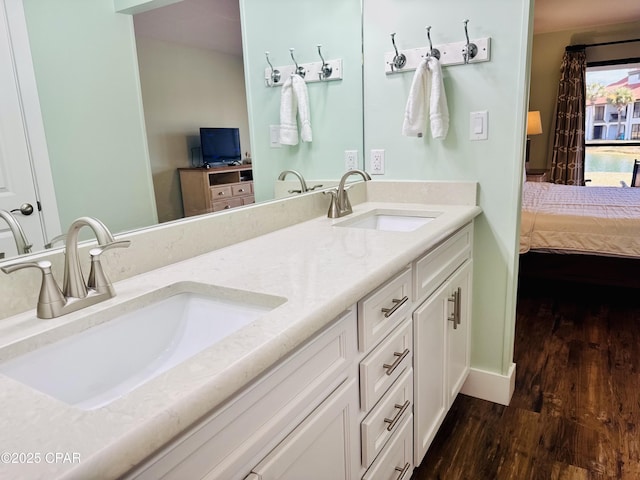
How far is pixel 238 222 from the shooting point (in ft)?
4.84

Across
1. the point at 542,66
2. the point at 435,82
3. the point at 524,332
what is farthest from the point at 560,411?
the point at 542,66

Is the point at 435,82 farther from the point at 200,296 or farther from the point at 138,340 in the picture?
the point at 138,340

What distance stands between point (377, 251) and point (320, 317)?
1.52ft

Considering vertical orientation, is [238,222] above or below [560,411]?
above

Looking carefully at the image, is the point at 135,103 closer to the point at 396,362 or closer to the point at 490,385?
the point at 396,362

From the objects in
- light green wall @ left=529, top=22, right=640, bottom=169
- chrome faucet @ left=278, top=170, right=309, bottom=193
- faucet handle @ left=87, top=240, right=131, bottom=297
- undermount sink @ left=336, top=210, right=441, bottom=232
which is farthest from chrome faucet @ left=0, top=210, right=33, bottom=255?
light green wall @ left=529, top=22, right=640, bottom=169

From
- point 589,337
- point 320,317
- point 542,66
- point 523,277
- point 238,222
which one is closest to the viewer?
point 320,317

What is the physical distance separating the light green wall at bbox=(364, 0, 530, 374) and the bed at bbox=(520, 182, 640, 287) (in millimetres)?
1120

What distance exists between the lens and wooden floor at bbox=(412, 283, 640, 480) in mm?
1672

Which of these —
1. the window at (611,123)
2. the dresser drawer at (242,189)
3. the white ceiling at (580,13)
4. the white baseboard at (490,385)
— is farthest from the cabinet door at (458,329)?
the window at (611,123)

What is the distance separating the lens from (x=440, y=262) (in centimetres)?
159

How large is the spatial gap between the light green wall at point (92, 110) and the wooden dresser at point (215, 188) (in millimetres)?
117

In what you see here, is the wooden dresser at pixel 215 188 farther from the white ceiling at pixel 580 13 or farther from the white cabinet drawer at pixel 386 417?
the white ceiling at pixel 580 13

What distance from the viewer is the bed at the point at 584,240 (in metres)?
2.97
